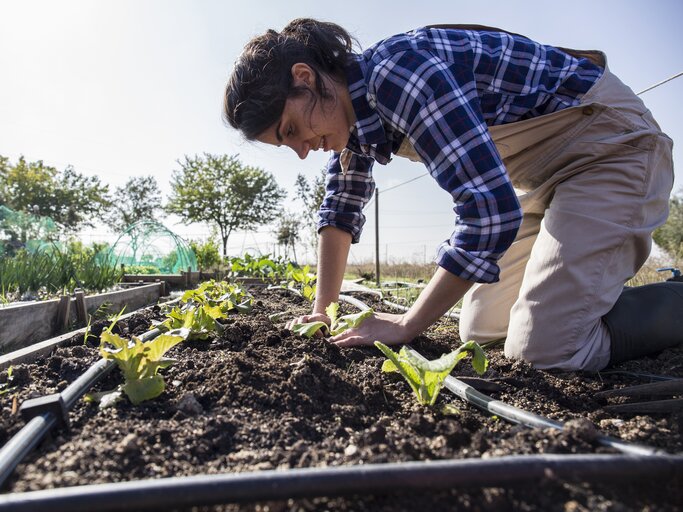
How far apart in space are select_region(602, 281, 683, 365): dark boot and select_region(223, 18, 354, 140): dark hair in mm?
1398

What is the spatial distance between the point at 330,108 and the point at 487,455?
115 cm

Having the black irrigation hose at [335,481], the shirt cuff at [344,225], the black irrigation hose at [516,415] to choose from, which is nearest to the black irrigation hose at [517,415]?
the black irrigation hose at [516,415]

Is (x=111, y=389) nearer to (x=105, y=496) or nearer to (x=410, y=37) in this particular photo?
(x=105, y=496)

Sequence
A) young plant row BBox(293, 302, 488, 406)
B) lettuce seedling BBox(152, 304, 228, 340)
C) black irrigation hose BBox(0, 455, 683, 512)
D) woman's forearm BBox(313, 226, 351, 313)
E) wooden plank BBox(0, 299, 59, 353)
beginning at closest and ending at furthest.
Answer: black irrigation hose BBox(0, 455, 683, 512), young plant row BBox(293, 302, 488, 406), lettuce seedling BBox(152, 304, 228, 340), woman's forearm BBox(313, 226, 351, 313), wooden plank BBox(0, 299, 59, 353)

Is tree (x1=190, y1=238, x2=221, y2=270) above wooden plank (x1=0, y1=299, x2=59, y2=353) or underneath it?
above

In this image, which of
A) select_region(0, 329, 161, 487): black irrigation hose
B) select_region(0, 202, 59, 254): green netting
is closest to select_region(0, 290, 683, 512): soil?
select_region(0, 329, 161, 487): black irrigation hose

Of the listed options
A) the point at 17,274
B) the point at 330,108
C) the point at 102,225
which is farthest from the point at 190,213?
the point at 330,108

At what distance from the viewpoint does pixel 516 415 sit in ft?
3.45

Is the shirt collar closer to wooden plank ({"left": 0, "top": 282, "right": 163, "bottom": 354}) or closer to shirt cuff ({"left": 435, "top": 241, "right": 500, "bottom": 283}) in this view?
shirt cuff ({"left": 435, "top": 241, "right": 500, "bottom": 283})

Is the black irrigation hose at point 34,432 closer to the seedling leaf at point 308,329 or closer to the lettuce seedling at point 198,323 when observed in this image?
the lettuce seedling at point 198,323

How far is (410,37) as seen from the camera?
4.95 ft

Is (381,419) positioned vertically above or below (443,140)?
below

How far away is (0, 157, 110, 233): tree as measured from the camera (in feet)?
71.0

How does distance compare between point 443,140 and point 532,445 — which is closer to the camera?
point 532,445
